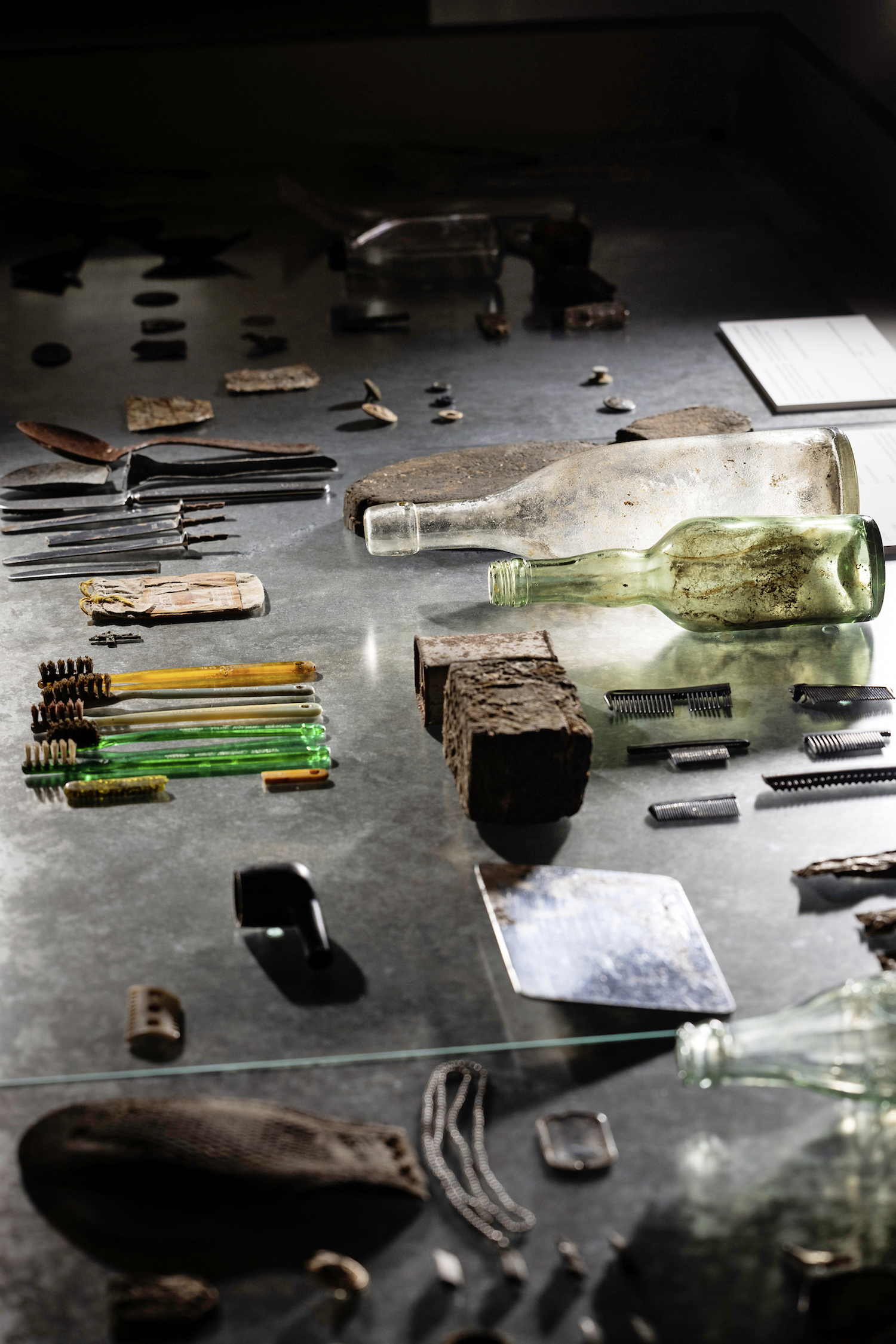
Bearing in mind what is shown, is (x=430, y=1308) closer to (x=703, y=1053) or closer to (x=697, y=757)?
(x=703, y=1053)

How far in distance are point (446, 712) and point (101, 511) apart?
2.65ft

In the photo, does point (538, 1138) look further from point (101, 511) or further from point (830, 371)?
point (830, 371)

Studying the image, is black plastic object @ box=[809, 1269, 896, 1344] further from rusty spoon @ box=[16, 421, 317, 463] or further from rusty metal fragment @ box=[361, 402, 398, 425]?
rusty metal fragment @ box=[361, 402, 398, 425]

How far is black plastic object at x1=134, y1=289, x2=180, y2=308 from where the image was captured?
9.55ft

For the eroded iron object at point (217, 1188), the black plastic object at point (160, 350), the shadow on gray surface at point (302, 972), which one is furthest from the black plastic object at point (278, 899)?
the black plastic object at point (160, 350)

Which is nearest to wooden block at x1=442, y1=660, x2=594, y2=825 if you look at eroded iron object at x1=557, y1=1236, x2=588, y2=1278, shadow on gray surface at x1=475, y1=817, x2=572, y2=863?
shadow on gray surface at x1=475, y1=817, x2=572, y2=863

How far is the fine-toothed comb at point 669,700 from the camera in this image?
1.58 m

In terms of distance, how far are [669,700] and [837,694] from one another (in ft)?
0.62

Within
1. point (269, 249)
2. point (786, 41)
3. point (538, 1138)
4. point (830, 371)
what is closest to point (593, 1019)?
point (538, 1138)

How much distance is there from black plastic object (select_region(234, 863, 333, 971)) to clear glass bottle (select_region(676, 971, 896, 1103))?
36cm

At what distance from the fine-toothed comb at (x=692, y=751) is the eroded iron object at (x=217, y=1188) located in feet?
1.88

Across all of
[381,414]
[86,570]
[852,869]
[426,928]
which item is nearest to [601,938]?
[426,928]

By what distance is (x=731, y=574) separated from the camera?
1.65 meters

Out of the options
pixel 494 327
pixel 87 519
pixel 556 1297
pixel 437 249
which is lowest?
pixel 556 1297
